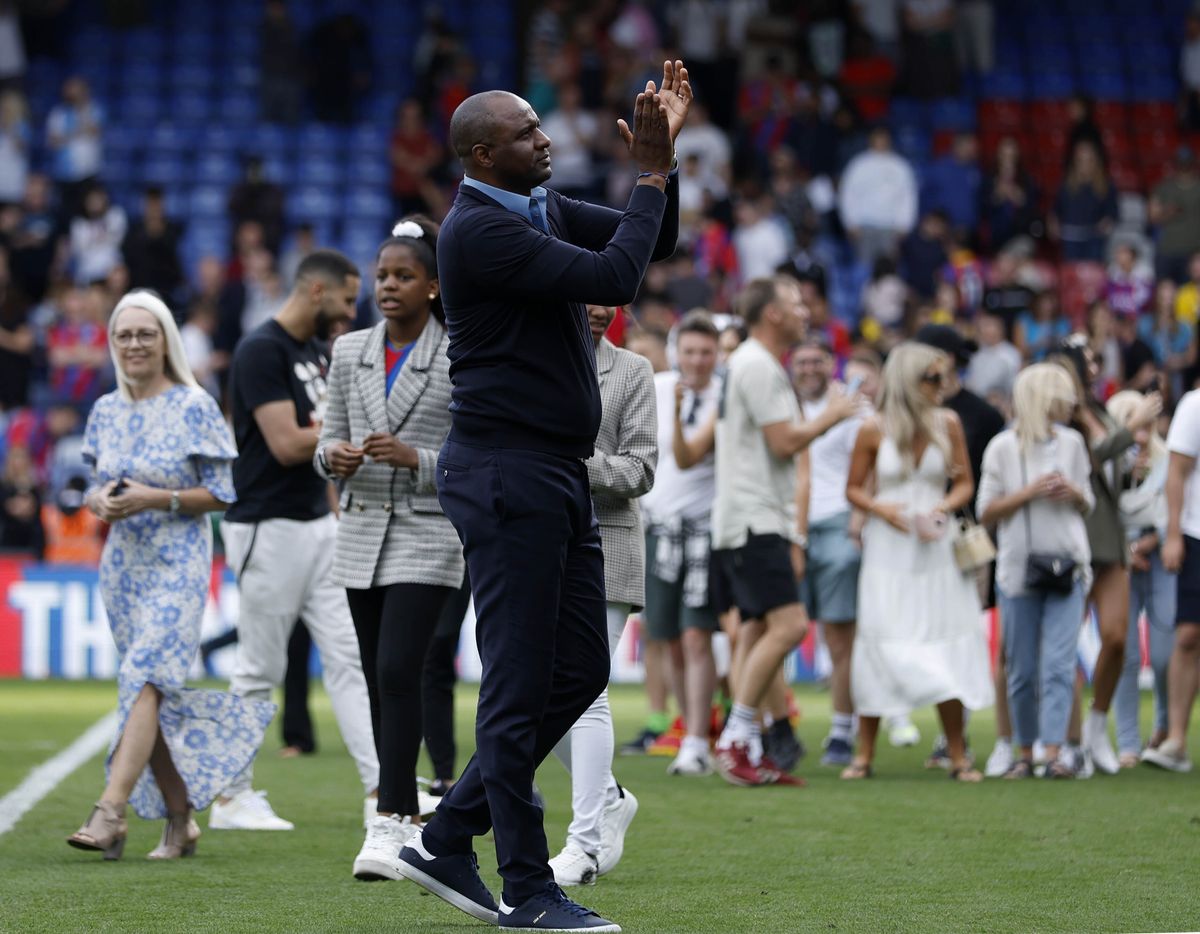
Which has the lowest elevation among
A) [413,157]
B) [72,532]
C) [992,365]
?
[72,532]

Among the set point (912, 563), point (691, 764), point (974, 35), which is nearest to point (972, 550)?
point (912, 563)

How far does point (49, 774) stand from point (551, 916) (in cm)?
526

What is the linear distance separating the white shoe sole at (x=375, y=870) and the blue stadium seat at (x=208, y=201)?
698 inches

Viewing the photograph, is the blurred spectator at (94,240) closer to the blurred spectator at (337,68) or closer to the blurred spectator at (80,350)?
the blurred spectator at (80,350)

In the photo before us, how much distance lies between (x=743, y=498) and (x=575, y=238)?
388 cm

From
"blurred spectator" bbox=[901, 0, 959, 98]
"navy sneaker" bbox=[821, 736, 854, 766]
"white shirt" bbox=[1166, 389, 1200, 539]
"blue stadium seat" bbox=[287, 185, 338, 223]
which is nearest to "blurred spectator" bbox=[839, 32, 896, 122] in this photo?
"blurred spectator" bbox=[901, 0, 959, 98]

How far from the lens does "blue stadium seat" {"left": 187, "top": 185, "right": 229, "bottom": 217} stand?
23516mm

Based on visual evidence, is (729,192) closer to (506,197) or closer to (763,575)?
(763,575)

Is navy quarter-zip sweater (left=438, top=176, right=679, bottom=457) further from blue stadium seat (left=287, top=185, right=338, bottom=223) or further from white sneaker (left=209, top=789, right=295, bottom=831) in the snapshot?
blue stadium seat (left=287, top=185, right=338, bottom=223)

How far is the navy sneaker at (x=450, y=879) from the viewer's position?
5559 millimetres

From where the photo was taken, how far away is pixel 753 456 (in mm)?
9422

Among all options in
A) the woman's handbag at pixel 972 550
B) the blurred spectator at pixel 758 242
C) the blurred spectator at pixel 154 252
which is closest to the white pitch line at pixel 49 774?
the woman's handbag at pixel 972 550

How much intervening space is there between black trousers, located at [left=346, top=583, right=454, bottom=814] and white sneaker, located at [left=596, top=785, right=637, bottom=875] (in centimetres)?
63

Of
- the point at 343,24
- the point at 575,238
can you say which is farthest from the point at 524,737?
the point at 343,24
